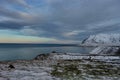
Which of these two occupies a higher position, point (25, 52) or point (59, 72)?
point (59, 72)

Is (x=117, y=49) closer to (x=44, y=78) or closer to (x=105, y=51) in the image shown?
(x=105, y=51)

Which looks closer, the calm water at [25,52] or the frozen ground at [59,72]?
the frozen ground at [59,72]

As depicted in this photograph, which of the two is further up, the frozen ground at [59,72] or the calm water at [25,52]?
the frozen ground at [59,72]

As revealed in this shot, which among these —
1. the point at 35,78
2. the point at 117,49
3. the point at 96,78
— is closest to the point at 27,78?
the point at 35,78

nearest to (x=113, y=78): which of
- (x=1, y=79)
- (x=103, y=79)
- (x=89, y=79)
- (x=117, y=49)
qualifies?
(x=103, y=79)

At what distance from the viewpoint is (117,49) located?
161 feet

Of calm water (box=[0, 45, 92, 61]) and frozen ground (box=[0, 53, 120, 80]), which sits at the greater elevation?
frozen ground (box=[0, 53, 120, 80])

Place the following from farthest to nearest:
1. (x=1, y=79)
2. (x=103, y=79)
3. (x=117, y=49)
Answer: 1. (x=117, y=49)
2. (x=103, y=79)
3. (x=1, y=79)

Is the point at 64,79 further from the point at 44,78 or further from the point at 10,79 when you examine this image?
the point at 10,79

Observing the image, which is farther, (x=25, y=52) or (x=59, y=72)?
(x=25, y=52)

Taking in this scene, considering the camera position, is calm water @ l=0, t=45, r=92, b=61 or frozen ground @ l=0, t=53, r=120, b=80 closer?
frozen ground @ l=0, t=53, r=120, b=80

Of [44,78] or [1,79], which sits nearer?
[1,79]

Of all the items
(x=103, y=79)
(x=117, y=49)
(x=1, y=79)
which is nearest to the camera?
(x=1, y=79)

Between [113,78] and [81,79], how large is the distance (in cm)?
319
